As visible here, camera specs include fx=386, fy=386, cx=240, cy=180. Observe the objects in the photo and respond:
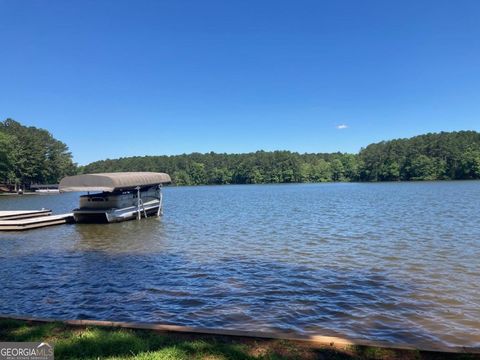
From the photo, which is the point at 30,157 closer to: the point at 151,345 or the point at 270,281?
the point at 270,281

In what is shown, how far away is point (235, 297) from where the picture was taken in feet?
31.1

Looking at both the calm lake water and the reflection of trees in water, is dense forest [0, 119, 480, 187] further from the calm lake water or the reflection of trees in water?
the reflection of trees in water

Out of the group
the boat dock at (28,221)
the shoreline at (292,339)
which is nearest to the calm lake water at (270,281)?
the shoreline at (292,339)

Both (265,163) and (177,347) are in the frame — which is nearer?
(177,347)

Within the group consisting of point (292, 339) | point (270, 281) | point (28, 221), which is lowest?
point (270, 281)

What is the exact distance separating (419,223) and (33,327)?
21.8 m

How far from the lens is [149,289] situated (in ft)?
34.1

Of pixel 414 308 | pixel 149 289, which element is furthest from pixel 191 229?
pixel 414 308

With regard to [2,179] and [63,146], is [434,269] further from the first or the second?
[63,146]

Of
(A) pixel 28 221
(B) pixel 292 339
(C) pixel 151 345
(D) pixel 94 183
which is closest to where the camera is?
(C) pixel 151 345

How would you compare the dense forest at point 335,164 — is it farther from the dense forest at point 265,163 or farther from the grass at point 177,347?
the grass at point 177,347

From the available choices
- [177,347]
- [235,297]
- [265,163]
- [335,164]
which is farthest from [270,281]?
[335,164]

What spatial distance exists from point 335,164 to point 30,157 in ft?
386

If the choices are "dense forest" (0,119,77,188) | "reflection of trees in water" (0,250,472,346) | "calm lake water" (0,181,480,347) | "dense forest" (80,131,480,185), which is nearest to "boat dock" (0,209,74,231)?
"calm lake water" (0,181,480,347)
